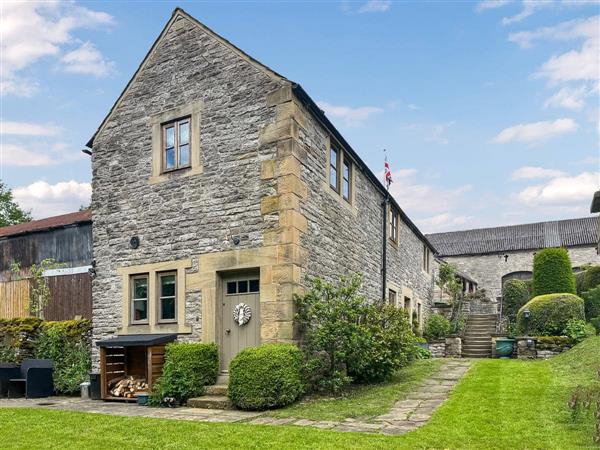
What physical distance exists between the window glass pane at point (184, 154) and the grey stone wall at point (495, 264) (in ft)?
94.8

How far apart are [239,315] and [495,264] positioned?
99.7 ft

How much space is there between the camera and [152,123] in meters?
12.8

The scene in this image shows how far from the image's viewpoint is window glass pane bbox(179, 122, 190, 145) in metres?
12.3

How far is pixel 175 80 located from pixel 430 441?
948cm

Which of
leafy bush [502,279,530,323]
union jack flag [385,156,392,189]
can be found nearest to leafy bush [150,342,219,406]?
union jack flag [385,156,392,189]

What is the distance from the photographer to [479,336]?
21.7 metres

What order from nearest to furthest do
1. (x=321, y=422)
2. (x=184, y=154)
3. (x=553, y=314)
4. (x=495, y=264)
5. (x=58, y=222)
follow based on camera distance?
(x=321, y=422) < (x=184, y=154) < (x=553, y=314) < (x=58, y=222) < (x=495, y=264)

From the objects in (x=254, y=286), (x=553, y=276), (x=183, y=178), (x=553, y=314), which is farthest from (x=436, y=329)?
(x=183, y=178)

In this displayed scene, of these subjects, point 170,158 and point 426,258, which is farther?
point 426,258

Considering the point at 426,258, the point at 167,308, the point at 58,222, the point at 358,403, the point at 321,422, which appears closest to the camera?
the point at 321,422

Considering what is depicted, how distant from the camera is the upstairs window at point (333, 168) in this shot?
13.0 metres

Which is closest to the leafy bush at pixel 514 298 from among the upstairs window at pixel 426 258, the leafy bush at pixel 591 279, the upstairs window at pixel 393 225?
the leafy bush at pixel 591 279

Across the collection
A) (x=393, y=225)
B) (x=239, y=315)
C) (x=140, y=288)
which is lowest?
(x=239, y=315)

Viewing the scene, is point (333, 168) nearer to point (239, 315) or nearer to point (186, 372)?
point (239, 315)
